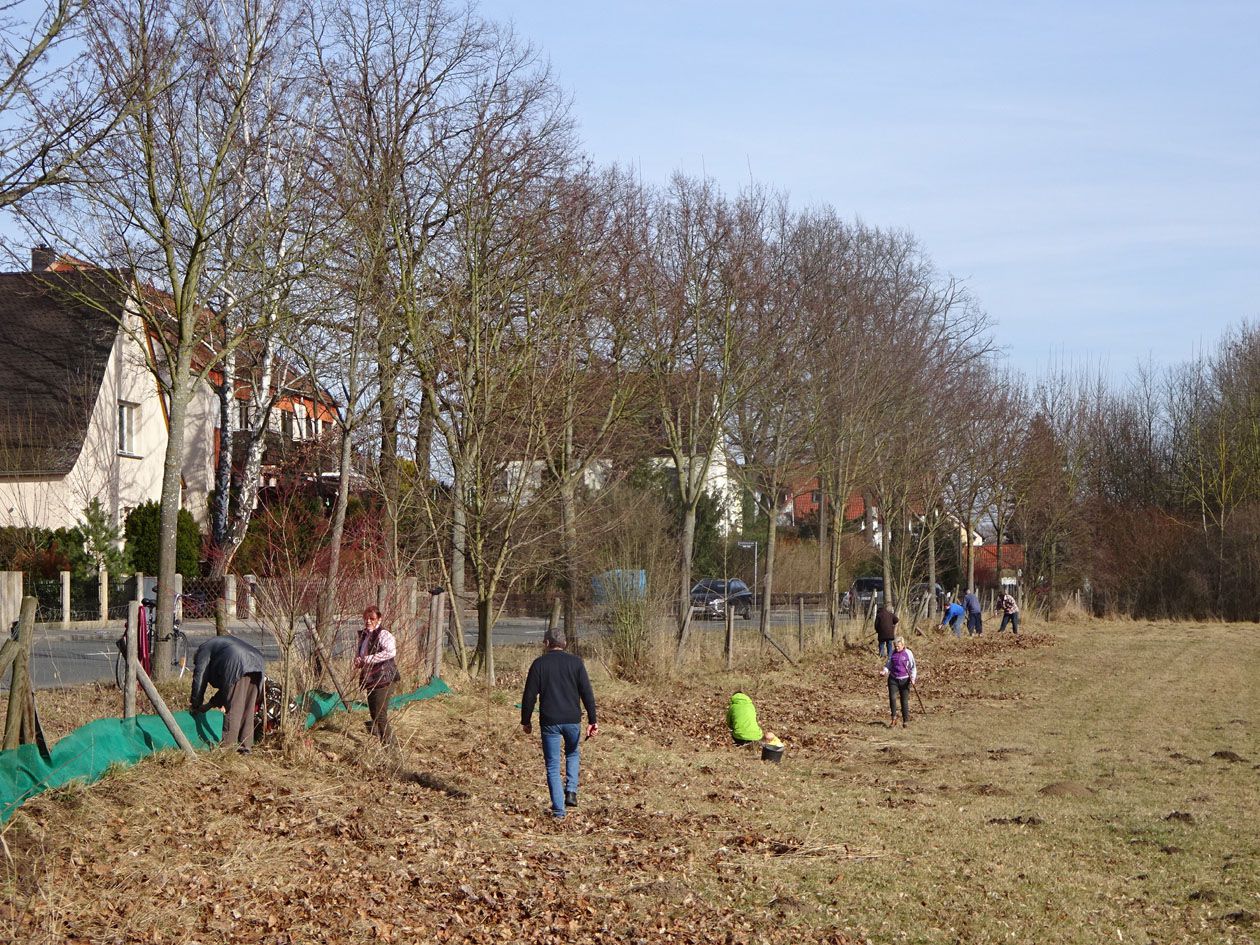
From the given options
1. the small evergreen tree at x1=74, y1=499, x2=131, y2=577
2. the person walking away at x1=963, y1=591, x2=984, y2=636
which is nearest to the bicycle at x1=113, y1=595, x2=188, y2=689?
the small evergreen tree at x1=74, y1=499, x2=131, y2=577

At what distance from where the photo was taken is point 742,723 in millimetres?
16734

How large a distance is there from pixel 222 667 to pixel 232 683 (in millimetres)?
181

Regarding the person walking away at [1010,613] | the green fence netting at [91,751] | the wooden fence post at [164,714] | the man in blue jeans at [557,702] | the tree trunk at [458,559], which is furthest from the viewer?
the person walking away at [1010,613]

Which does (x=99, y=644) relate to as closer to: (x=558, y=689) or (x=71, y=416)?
(x=71, y=416)

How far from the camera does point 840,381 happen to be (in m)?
30.4

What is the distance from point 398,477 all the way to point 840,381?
1405 cm

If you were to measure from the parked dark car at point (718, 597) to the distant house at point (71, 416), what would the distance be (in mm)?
11558

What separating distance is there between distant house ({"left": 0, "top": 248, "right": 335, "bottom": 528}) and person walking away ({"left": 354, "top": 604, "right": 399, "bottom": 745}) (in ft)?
61.2

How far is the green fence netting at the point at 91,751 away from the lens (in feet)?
28.5

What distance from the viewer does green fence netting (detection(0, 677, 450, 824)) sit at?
867 cm

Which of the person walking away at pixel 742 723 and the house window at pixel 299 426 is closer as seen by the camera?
the person walking away at pixel 742 723

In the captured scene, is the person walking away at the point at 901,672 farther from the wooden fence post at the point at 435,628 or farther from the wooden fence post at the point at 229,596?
the wooden fence post at the point at 229,596

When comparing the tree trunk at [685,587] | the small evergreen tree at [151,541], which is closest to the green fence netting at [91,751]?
the tree trunk at [685,587]

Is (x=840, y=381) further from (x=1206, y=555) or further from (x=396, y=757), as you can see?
(x=1206, y=555)
